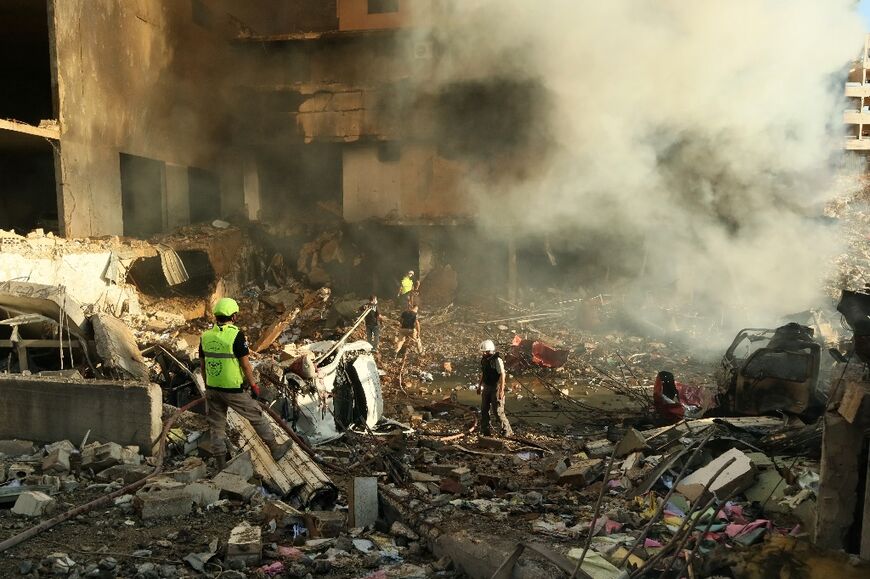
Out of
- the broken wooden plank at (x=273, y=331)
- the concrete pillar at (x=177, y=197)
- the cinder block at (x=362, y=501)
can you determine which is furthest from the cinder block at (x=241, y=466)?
the concrete pillar at (x=177, y=197)

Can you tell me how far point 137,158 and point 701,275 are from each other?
13.8 metres

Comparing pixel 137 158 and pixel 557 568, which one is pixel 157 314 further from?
pixel 557 568

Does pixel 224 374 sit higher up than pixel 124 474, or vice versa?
pixel 224 374

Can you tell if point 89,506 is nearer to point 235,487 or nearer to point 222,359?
point 235,487

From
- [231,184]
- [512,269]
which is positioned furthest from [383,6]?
[512,269]

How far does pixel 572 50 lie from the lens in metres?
15.6

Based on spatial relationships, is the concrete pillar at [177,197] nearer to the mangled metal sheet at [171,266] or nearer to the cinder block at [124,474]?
the mangled metal sheet at [171,266]

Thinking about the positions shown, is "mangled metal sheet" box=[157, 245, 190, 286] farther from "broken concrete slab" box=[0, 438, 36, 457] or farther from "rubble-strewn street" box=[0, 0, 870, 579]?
"broken concrete slab" box=[0, 438, 36, 457]

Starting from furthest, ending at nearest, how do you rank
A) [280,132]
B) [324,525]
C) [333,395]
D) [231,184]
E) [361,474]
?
[231,184] → [280,132] → [333,395] → [361,474] → [324,525]

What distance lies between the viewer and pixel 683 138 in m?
15.5

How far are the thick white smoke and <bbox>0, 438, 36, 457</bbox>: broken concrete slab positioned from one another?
12.3 metres

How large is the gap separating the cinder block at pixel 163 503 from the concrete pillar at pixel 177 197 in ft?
41.6

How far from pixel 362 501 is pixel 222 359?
1.69m

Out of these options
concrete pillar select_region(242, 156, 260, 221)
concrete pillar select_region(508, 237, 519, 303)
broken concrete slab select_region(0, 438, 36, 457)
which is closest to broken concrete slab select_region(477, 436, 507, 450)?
broken concrete slab select_region(0, 438, 36, 457)
